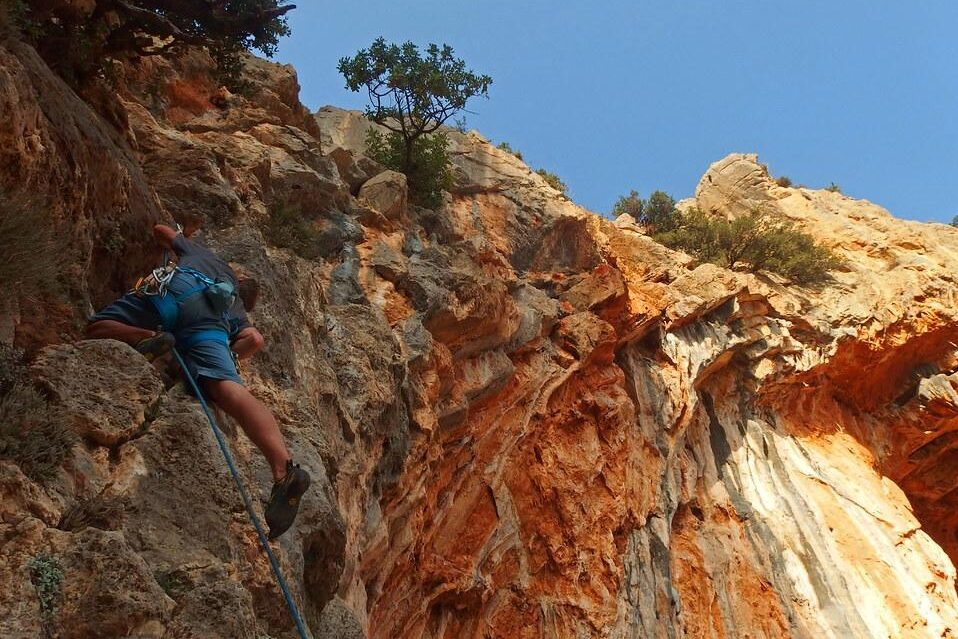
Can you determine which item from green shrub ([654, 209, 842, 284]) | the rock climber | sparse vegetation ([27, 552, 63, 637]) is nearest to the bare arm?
the rock climber

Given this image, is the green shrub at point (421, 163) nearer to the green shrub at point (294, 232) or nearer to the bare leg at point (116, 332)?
the green shrub at point (294, 232)

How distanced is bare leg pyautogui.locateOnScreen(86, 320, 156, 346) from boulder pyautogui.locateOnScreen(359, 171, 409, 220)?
7.88 metres

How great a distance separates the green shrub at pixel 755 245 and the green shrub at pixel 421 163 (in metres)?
9.41

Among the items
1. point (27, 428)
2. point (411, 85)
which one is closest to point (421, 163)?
point (411, 85)

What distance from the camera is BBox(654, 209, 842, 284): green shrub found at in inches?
826

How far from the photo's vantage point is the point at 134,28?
27.0 feet

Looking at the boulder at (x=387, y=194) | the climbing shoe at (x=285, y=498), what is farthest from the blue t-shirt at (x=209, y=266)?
the boulder at (x=387, y=194)

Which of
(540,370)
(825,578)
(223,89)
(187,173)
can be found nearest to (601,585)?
(540,370)

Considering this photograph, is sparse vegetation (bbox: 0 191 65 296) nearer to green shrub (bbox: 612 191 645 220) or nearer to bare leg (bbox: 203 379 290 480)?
bare leg (bbox: 203 379 290 480)

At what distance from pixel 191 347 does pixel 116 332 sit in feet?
1.63

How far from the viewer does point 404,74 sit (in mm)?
16625

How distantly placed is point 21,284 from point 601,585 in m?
10.5

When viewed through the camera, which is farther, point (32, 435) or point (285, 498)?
point (285, 498)

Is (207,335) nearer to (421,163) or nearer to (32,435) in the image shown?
(32,435)
